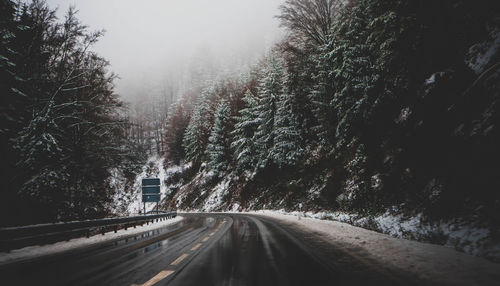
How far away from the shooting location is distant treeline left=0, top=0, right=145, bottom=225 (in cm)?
1191

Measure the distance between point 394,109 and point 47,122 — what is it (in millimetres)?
17996

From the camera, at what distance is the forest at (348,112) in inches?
306

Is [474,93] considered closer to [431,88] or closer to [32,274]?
[431,88]

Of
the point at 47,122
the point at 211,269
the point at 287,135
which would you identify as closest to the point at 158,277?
the point at 211,269

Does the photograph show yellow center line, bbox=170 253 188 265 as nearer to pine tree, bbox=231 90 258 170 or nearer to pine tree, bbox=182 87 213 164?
pine tree, bbox=231 90 258 170

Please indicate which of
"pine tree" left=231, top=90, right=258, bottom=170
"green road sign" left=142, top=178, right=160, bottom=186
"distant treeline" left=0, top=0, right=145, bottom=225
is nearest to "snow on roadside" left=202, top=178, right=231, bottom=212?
"pine tree" left=231, top=90, right=258, bottom=170

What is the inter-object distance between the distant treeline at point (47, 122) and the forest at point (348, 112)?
→ 62 mm

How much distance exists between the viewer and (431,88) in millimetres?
10055

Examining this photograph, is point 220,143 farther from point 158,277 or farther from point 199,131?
point 158,277

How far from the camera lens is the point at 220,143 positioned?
4253 centimetres

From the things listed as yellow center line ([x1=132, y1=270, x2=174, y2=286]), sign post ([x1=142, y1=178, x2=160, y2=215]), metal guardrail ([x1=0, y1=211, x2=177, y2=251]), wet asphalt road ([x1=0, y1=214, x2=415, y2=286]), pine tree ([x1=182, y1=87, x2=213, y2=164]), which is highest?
pine tree ([x1=182, y1=87, x2=213, y2=164])

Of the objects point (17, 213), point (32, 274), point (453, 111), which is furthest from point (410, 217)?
point (17, 213)

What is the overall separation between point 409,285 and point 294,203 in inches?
838

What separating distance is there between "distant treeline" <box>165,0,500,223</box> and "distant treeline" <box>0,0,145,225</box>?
1480 cm
